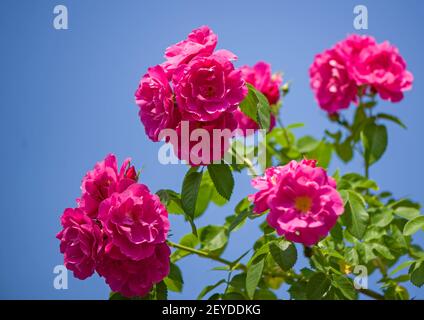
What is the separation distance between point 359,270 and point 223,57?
75cm

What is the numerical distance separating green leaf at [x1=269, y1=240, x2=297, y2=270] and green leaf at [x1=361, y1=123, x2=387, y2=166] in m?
0.89

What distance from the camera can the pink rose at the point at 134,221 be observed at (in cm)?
143

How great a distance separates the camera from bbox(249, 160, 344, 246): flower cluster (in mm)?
1343

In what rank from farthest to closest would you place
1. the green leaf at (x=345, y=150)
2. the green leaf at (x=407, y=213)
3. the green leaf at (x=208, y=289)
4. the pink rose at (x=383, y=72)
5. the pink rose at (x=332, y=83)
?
the green leaf at (x=345, y=150) < the pink rose at (x=332, y=83) < the pink rose at (x=383, y=72) < the green leaf at (x=407, y=213) < the green leaf at (x=208, y=289)

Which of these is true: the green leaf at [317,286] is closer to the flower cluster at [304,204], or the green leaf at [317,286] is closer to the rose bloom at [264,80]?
the flower cluster at [304,204]

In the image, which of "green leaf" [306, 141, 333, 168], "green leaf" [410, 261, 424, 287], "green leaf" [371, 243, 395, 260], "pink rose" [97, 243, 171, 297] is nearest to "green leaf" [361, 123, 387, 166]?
"green leaf" [306, 141, 333, 168]

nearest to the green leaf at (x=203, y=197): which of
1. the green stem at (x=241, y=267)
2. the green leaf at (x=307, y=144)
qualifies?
the green stem at (x=241, y=267)

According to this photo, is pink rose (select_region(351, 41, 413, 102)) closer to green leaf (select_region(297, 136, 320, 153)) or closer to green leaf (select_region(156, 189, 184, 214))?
green leaf (select_region(297, 136, 320, 153))

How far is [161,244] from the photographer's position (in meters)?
1.51

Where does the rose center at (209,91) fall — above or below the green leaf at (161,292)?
above

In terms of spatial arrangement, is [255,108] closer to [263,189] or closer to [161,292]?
[263,189]

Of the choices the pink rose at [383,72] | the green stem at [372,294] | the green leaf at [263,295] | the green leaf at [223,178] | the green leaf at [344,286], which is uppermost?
the pink rose at [383,72]

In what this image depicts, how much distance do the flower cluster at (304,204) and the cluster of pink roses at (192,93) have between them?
21 centimetres
